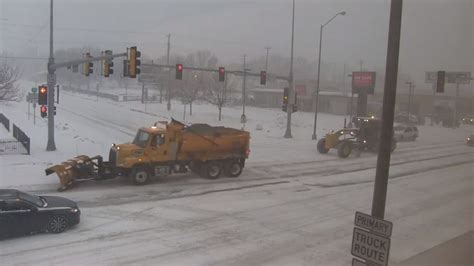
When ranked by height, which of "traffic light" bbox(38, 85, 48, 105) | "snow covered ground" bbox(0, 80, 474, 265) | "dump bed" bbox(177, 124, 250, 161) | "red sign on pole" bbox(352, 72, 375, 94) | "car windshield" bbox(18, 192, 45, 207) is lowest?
"snow covered ground" bbox(0, 80, 474, 265)

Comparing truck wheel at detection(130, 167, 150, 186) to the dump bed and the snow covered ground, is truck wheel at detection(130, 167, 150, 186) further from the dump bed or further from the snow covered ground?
the dump bed

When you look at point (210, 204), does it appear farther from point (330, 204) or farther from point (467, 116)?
point (467, 116)

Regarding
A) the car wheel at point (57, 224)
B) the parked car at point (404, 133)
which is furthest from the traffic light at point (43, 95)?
the parked car at point (404, 133)

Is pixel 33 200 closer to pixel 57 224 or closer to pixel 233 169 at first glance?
pixel 57 224

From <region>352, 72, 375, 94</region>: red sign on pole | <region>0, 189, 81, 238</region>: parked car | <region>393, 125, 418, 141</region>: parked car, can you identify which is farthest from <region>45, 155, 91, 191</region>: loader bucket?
<region>352, 72, 375, 94</region>: red sign on pole

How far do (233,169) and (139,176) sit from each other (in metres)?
4.35

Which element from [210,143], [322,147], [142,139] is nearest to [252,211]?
[210,143]

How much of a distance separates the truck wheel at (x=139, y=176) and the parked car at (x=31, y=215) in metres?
5.28

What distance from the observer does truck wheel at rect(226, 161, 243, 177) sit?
2044 cm

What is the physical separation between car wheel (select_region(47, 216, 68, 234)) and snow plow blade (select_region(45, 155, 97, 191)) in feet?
15.8

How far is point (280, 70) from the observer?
315 feet

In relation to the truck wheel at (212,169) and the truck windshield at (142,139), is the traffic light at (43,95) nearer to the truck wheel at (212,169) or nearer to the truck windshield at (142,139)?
the truck windshield at (142,139)

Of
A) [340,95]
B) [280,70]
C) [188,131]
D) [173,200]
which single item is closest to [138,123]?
[188,131]

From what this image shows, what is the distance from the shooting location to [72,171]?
17.3 meters
